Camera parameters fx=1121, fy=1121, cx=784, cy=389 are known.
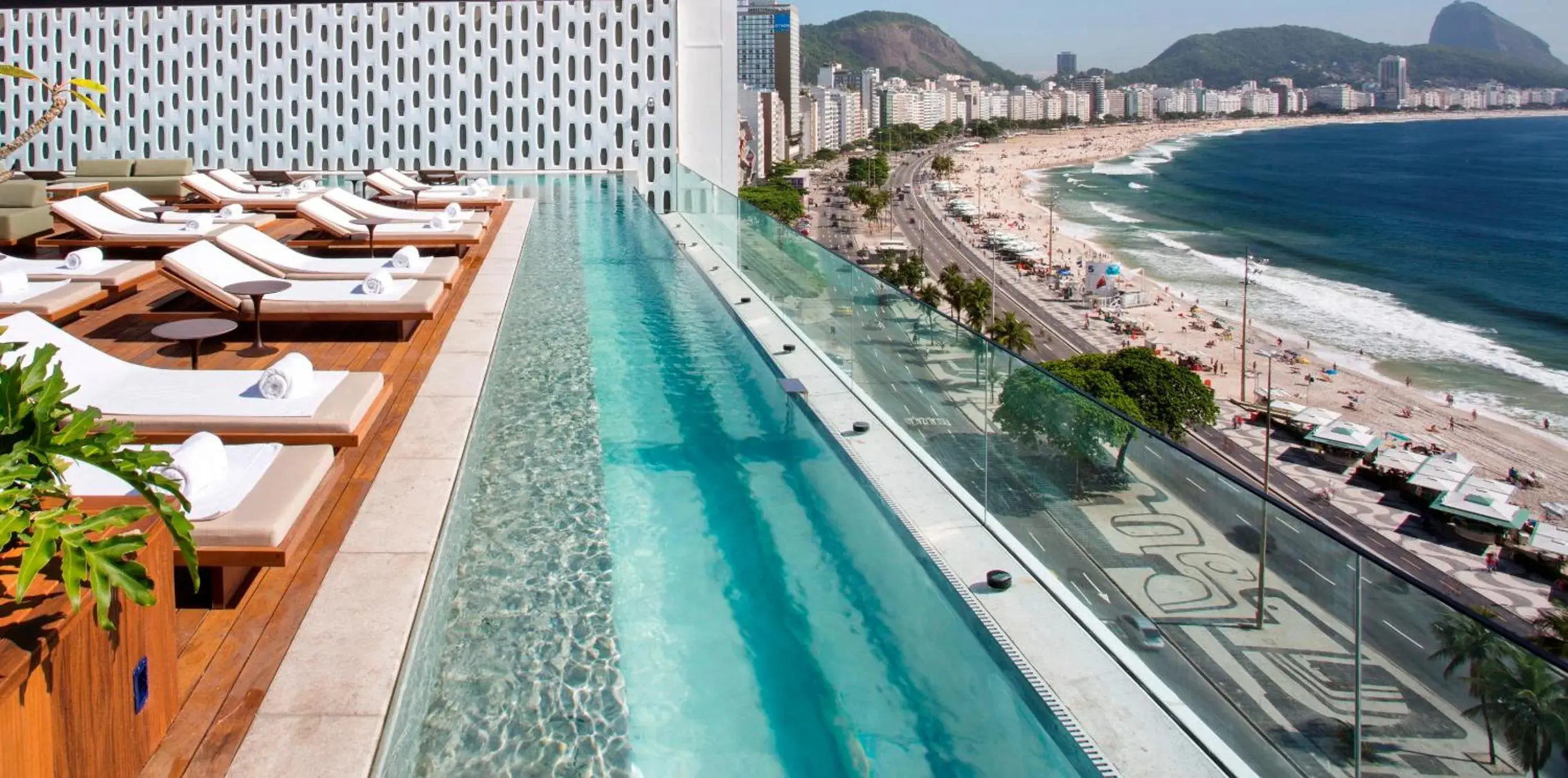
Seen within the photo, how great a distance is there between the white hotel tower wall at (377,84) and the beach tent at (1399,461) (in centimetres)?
1661

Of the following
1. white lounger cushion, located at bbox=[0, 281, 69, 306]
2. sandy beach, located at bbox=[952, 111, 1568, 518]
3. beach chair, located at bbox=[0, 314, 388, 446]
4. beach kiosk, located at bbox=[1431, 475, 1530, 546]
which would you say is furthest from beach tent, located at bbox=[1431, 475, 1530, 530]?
white lounger cushion, located at bbox=[0, 281, 69, 306]

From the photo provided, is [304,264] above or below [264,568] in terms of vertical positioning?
above

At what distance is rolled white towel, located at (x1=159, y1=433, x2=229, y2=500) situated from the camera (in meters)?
3.23

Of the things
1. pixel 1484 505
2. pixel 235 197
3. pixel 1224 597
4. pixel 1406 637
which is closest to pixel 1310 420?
pixel 1484 505

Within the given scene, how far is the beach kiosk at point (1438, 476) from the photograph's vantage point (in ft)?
74.2

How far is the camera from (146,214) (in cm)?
1091

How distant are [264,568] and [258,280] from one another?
13.3 feet

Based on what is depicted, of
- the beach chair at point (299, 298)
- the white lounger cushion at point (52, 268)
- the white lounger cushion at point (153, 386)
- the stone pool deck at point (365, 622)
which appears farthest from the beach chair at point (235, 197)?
the stone pool deck at point (365, 622)

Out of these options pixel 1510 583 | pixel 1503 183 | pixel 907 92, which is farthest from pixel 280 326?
pixel 907 92

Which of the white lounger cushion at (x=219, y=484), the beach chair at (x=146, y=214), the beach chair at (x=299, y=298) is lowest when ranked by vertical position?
the white lounger cushion at (x=219, y=484)

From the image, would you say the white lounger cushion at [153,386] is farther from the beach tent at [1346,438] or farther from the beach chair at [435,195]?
the beach tent at [1346,438]

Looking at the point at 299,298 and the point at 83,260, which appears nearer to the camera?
the point at 299,298

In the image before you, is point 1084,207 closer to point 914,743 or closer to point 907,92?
point 914,743

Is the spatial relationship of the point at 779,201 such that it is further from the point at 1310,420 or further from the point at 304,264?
the point at 304,264
